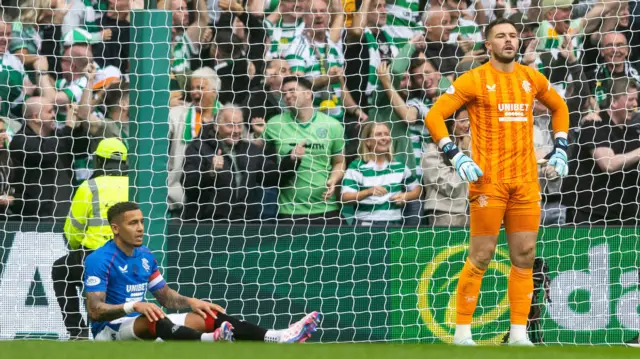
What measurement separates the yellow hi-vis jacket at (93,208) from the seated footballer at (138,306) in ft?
3.32

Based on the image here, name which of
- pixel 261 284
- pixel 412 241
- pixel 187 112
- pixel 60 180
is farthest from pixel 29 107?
pixel 412 241

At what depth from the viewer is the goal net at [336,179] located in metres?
8.06

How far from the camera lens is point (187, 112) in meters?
8.25

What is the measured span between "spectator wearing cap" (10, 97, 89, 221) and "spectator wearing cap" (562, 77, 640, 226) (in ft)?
11.5

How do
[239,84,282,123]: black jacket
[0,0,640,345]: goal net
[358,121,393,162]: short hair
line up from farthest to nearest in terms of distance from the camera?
1. [239,84,282,123]: black jacket
2. [358,121,393,162]: short hair
3. [0,0,640,345]: goal net

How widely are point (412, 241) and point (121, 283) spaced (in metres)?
2.28

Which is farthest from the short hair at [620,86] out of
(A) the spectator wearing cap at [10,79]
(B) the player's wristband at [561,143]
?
(A) the spectator wearing cap at [10,79]

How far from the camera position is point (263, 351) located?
5.06 m

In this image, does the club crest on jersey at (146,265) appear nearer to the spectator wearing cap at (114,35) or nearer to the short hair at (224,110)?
the short hair at (224,110)

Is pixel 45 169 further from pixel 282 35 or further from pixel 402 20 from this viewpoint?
pixel 402 20

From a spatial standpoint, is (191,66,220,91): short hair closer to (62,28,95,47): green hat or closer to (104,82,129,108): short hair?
(104,82,129,108): short hair

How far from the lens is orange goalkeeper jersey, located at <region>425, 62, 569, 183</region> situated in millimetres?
6512

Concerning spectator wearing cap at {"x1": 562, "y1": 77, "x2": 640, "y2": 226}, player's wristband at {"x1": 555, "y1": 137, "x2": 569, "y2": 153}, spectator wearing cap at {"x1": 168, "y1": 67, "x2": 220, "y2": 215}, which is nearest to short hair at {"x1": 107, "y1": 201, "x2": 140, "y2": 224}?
spectator wearing cap at {"x1": 168, "y1": 67, "x2": 220, "y2": 215}

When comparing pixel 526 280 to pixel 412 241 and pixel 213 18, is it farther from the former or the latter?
pixel 213 18
